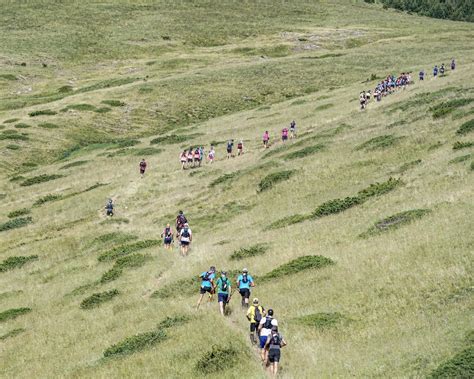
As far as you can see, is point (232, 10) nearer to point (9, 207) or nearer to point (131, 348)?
point (9, 207)

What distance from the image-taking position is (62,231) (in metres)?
42.7

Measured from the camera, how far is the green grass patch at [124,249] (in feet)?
110

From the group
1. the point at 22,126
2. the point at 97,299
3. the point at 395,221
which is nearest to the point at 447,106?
the point at 395,221

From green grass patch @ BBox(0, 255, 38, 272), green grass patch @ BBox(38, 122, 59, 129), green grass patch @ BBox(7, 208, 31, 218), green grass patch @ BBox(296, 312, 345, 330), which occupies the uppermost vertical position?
green grass patch @ BBox(296, 312, 345, 330)

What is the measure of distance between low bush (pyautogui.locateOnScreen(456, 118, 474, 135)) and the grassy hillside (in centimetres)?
15

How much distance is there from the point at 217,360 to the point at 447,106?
3701cm

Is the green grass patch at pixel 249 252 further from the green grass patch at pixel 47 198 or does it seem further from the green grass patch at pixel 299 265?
the green grass patch at pixel 47 198

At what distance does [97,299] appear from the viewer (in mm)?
26703

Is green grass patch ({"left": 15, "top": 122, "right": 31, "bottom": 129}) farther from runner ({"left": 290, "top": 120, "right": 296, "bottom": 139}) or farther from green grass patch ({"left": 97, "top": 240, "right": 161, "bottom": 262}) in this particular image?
green grass patch ({"left": 97, "top": 240, "right": 161, "bottom": 262})

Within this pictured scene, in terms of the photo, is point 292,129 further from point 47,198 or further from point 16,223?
point 16,223

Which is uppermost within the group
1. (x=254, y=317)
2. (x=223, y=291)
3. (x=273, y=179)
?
(x=254, y=317)

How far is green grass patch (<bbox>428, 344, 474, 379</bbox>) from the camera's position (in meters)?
12.8

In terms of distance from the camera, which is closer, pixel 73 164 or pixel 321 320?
pixel 321 320

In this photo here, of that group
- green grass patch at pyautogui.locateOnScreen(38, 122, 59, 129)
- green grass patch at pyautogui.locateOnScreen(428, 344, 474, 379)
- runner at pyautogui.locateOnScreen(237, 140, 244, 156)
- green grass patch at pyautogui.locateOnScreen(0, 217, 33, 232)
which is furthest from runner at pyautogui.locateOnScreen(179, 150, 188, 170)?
green grass patch at pyautogui.locateOnScreen(428, 344, 474, 379)
